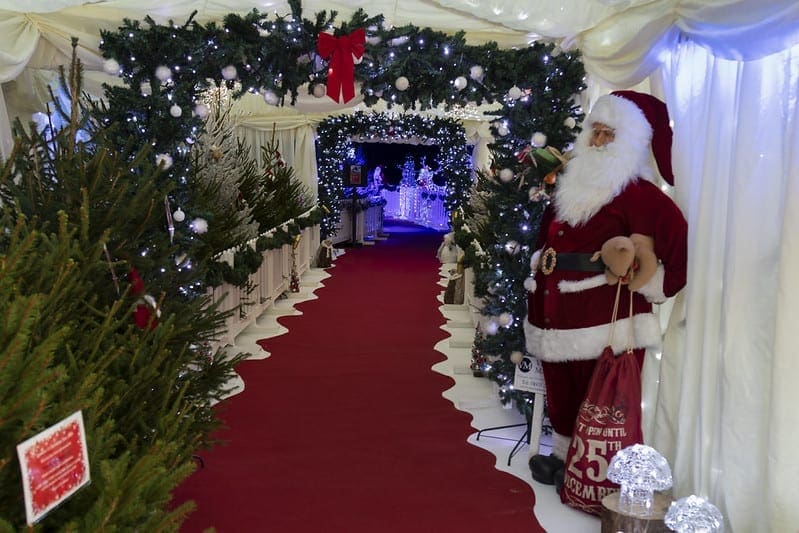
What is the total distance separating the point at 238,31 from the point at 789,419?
3.20 meters

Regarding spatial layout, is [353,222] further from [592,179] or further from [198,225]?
[592,179]

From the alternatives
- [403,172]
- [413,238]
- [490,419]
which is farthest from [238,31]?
[403,172]

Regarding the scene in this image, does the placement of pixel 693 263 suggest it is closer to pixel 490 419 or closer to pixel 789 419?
pixel 789 419

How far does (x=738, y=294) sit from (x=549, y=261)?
0.88 m

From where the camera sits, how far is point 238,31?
3719 millimetres

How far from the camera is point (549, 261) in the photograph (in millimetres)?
3182

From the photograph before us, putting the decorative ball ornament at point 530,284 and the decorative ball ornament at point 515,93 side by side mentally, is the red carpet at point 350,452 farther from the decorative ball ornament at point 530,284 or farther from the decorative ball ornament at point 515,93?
the decorative ball ornament at point 515,93

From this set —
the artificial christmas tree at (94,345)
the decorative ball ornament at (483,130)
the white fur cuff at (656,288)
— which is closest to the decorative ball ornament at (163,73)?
the artificial christmas tree at (94,345)

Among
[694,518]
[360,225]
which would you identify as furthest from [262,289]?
[360,225]

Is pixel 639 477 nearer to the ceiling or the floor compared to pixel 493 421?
nearer to the ceiling

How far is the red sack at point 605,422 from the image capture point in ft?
9.56

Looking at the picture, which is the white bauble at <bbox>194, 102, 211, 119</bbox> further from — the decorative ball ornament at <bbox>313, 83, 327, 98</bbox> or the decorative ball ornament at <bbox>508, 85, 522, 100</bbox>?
the decorative ball ornament at <bbox>508, 85, 522, 100</bbox>

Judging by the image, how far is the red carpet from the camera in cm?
303

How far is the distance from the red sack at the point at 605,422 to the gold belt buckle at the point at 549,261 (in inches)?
14.2
